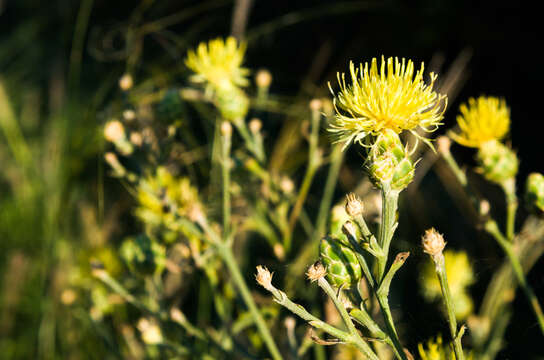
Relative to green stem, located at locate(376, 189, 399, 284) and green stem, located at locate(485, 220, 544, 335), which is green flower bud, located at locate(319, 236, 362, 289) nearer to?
green stem, located at locate(376, 189, 399, 284)

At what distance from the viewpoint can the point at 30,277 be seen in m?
1.87

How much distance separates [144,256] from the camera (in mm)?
924

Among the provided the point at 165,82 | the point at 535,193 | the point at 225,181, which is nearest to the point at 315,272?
A: the point at 225,181

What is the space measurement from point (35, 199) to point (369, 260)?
5.46ft

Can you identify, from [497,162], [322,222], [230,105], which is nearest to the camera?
[497,162]

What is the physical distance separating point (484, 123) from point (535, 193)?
0.17 metres

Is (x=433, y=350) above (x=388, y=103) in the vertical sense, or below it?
below

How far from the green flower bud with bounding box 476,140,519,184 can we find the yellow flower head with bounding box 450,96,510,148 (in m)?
0.02

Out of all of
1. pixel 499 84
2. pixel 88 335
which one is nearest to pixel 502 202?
pixel 499 84

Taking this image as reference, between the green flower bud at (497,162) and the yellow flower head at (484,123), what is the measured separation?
2cm

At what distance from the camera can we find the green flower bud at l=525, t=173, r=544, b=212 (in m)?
0.77

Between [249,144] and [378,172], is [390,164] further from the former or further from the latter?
[249,144]

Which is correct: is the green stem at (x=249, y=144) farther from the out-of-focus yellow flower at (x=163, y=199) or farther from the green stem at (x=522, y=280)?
the green stem at (x=522, y=280)

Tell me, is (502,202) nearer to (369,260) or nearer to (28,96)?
(369,260)
